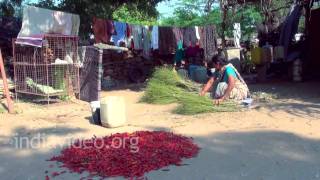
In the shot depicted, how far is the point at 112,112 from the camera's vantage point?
7.11m

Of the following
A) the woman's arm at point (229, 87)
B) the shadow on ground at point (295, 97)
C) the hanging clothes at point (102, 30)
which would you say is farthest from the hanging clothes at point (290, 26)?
the woman's arm at point (229, 87)

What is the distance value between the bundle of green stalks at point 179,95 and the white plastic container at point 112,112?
1.34m

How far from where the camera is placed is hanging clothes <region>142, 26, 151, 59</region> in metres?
15.4

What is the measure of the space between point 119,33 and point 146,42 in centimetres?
149

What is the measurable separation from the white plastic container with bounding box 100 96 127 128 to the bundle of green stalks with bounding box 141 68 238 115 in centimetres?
134

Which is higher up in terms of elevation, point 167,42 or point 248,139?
point 167,42

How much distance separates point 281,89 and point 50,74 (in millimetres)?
5333

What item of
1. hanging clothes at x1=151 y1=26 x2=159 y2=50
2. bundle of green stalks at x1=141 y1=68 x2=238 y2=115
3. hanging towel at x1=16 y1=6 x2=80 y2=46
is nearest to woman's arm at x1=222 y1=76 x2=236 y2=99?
bundle of green stalks at x1=141 y1=68 x2=238 y2=115

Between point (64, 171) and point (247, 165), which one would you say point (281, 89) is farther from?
point (64, 171)

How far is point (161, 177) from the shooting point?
15.8 feet

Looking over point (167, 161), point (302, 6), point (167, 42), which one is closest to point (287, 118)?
point (167, 161)

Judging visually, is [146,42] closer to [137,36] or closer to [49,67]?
[137,36]

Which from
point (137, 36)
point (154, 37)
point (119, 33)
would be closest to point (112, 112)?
point (119, 33)

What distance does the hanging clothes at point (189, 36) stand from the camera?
54.2ft
